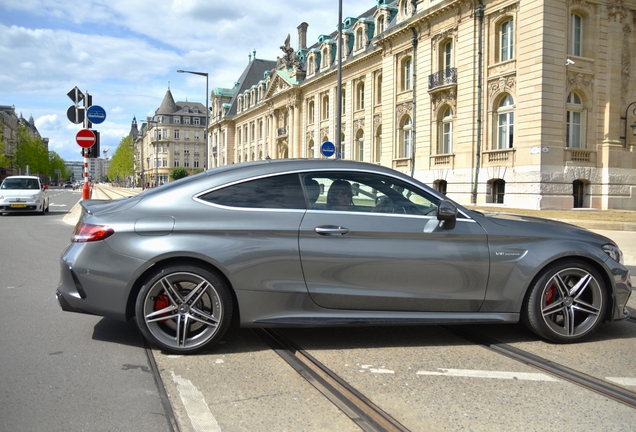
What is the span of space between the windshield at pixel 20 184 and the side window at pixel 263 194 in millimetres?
22160

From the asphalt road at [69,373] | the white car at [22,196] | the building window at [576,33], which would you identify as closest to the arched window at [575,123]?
the building window at [576,33]

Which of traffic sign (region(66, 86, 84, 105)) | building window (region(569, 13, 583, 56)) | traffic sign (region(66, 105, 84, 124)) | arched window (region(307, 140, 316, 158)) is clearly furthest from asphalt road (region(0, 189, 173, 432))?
arched window (region(307, 140, 316, 158))

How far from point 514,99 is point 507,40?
11.5ft

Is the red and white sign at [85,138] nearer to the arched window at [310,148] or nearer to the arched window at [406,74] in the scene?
the arched window at [406,74]

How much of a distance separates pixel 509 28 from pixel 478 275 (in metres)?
29.3

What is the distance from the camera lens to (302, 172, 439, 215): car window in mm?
4668

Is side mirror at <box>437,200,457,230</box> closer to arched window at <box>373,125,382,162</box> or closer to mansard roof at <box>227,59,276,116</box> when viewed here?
arched window at <box>373,125,382,162</box>

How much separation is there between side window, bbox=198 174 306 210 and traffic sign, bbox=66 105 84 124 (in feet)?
50.7

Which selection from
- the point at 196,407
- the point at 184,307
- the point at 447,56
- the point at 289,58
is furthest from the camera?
the point at 289,58

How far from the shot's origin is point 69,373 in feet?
13.3

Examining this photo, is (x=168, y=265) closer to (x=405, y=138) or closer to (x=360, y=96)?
(x=405, y=138)

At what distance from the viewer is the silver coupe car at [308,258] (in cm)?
445

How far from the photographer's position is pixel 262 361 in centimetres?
438

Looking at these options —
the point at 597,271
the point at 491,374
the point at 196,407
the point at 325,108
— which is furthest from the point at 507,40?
the point at 196,407
